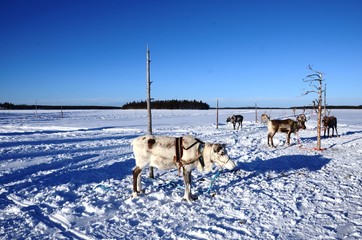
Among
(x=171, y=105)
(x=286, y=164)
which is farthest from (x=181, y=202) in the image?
(x=171, y=105)

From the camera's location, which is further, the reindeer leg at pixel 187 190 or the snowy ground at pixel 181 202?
the reindeer leg at pixel 187 190

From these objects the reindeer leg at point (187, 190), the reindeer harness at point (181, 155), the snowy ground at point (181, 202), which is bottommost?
the snowy ground at point (181, 202)

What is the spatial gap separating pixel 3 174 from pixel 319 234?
9.97 meters

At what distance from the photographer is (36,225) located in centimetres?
545

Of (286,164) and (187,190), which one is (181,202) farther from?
(286,164)

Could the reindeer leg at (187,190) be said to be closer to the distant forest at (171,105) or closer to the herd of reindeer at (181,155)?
the herd of reindeer at (181,155)

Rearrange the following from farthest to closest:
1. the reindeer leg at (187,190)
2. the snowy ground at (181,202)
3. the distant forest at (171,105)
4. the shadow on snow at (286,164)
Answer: the distant forest at (171,105) → the shadow on snow at (286,164) → the reindeer leg at (187,190) → the snowy ground at (181,202)

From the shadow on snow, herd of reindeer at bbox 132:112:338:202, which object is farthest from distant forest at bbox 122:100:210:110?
herd of reindeer at bbox 132:112:338:202

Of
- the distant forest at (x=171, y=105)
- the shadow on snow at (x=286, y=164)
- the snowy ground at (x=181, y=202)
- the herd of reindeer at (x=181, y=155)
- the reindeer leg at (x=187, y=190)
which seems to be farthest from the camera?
the distant forest at (x=171, y=105)

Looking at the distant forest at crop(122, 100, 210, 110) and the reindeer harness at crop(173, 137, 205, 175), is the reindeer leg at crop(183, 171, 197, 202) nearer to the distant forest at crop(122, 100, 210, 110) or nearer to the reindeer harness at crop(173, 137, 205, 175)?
the reindeer harness at crop(173, 137, 205, 175)

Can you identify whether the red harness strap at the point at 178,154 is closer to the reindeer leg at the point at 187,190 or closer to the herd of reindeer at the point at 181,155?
the herd of reindeer at the point at 181,155

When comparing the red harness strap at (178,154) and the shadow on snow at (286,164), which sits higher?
the red harness strap at (178,154)

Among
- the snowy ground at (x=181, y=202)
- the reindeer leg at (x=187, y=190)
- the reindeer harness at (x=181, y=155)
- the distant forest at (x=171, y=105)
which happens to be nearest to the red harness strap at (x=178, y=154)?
the reindeer harness at (x=181, y=155)

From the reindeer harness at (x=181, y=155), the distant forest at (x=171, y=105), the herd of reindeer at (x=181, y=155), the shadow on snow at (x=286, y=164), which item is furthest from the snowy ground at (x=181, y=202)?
the distant forest at (x=171, y=105)
